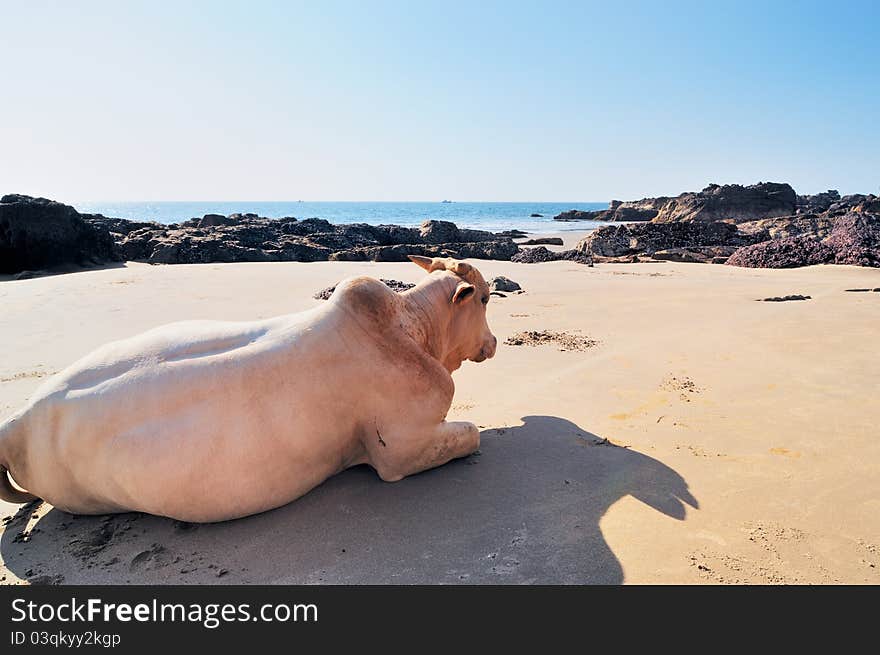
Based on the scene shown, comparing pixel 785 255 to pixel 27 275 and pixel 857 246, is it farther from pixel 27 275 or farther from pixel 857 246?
pixel 27 275

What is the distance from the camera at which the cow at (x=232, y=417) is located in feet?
8.89

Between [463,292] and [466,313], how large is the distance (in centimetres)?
27

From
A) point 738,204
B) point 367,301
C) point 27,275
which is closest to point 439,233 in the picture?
point 27,275

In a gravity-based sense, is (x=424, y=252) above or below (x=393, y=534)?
above

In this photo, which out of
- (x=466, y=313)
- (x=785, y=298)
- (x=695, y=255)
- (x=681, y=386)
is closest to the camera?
(x=466, y=313)

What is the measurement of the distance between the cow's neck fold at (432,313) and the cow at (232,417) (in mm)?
305

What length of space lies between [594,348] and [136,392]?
4.51m

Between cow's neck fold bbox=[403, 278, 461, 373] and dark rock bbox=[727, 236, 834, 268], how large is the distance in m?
12.9

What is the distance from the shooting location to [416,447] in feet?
10.8

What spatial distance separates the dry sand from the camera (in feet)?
8.31

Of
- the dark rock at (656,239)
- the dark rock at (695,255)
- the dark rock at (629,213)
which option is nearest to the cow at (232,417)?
the dark rock at (695,255)

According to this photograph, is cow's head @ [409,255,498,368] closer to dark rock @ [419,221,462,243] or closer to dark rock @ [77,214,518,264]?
dark rock @ [77,214,518,264]

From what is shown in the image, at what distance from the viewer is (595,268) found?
14.6 m
